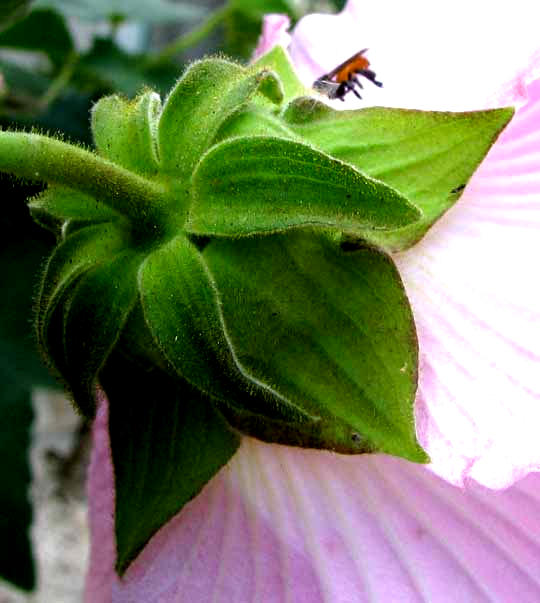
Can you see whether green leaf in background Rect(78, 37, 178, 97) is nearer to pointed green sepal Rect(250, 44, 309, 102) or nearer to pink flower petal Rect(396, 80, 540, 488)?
pointed green sepal Rect(250, 44, 309, 102)

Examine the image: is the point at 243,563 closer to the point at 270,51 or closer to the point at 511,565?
the point at 511,565

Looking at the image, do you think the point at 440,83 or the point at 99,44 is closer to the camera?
the point at 440,83

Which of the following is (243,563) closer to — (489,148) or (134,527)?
(134,527)

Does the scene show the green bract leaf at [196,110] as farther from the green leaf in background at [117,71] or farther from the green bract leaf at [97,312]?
the green leaf in background at [117,71]

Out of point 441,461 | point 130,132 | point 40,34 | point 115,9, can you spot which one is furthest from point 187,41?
point 441,461

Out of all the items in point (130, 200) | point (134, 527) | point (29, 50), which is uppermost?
point (130, 200)

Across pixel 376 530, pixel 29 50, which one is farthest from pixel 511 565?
pixel 29 50

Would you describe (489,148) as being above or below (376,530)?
above
